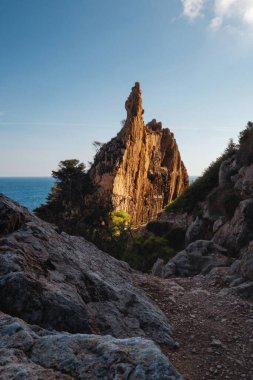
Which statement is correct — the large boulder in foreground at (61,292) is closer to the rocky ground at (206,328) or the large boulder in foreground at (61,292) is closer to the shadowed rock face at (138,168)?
the rocky ground at (206,328)

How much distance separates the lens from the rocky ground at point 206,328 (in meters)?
7.13

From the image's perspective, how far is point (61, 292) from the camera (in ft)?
22.7

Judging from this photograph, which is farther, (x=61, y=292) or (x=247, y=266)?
(x=247, y=266)

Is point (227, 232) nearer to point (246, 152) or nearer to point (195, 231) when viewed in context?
point (195, 231)

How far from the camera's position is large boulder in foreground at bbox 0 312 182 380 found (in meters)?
3.75

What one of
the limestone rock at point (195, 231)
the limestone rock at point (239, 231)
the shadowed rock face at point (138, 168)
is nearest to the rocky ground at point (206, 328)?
the limestone rock at point (239, 231)

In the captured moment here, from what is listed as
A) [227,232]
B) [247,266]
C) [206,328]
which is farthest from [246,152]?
[206,328]

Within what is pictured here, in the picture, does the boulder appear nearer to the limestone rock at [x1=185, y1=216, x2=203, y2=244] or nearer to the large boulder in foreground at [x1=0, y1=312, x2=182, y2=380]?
the limestone rock at [x1=185, y1=216, x2=203, y2=244]

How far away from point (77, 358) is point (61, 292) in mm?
2832

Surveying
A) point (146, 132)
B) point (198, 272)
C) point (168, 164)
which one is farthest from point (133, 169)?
point (198, 272)

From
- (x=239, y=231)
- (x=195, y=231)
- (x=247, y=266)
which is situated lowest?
(x=195, y=231)

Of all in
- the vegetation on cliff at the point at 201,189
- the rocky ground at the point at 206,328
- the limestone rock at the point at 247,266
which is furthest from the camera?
the vegetation on cliff at the point at 201,189

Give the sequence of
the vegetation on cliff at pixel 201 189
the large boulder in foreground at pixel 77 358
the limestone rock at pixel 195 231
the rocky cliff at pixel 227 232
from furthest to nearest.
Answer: the vegetation on cliff at pixel 201 189
the limestone rock at pixel 195 231
the rocky cliff at pixel 227 232
the large boulder in foreground at pixel 77 358

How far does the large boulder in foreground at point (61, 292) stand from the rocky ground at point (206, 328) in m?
0.64
